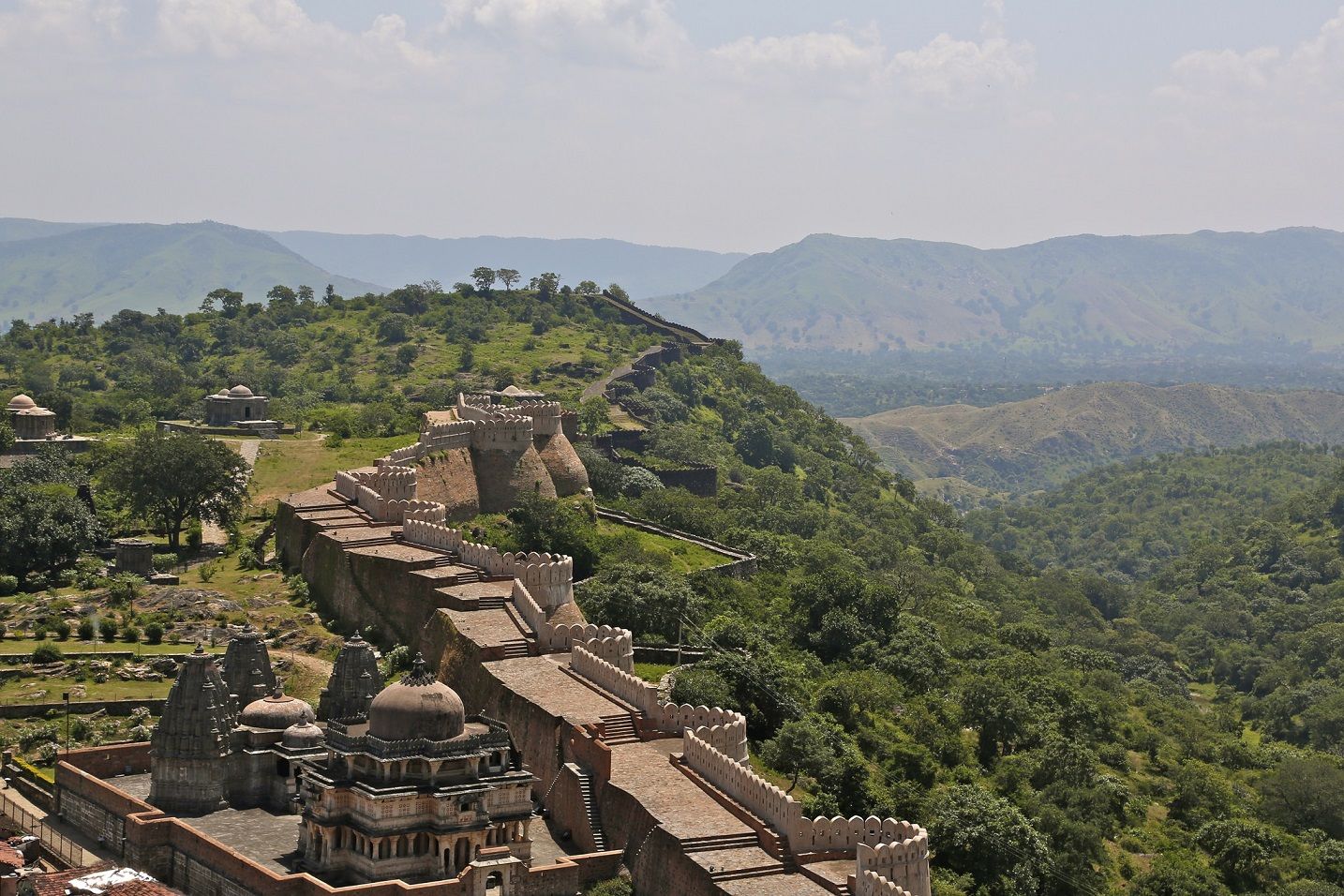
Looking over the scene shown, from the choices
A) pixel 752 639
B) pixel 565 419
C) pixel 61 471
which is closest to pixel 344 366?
pixel 565 419

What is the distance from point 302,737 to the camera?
50625 millimetres

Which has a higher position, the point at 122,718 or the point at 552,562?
the point at 552,562

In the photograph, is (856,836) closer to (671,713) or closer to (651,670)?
(671,713)

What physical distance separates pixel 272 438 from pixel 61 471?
1387 cm

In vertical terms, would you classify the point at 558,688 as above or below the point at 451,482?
below

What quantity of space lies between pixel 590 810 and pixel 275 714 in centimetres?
787

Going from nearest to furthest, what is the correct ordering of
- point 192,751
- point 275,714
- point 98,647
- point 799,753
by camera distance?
1. point 192,751
2. point 275,714
3. point 799,753
4. point 98,647

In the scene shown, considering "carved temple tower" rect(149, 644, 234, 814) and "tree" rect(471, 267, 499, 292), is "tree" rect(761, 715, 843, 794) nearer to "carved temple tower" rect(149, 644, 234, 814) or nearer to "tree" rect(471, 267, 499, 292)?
"carved temple tower" rect(149, 644, 234, 814)

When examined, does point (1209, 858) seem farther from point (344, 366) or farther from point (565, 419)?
point (344, 366)

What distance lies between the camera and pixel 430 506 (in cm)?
7506

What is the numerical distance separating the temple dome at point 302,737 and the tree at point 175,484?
29575mm

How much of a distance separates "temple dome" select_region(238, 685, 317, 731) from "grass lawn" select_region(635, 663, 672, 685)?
47.7ft

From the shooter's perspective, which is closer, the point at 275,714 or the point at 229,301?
Result: the point at 275,714

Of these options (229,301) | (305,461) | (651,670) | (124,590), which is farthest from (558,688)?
(229,301)
